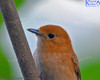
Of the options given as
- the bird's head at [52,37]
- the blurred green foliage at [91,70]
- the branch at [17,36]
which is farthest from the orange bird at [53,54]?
the branch at [17,36]

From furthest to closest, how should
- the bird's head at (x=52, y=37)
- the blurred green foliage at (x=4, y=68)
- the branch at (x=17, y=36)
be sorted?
the bird's head at (x=52, y=37), the blurred green foliage at (x=4, y=68), the branch at (x=17, y=36)

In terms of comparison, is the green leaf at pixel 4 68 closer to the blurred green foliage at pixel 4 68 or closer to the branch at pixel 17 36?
the blurred green foliage at pixel 4 68

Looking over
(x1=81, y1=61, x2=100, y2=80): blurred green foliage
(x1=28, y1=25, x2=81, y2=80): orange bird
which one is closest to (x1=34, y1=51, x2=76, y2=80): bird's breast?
(x1=28, y1=25, x2=81, y2=80): orange bird

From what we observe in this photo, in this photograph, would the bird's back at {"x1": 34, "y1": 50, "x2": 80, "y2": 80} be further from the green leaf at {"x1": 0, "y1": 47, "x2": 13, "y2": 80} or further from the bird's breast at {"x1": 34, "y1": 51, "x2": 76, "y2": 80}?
the green leaf at {"x1": 0, "y1": 47, "x2": 13, "y2": 80}

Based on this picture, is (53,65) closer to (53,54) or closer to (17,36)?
(53,54)

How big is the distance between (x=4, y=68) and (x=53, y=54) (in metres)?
0.51

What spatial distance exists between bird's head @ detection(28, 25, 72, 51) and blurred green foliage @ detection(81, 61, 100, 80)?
37 cm

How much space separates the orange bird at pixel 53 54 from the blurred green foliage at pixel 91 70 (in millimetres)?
254

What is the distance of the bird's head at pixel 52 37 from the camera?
2273 mm

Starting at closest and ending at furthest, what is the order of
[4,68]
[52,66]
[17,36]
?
[17,36] → [4,68] → [52,66]

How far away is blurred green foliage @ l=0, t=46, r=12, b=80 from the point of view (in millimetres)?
1966

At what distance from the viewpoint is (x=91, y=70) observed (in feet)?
6.59

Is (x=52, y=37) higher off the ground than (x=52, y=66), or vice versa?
(x=52, y=37)

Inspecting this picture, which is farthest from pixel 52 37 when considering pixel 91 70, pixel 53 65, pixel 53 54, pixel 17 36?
pixel 17 36
